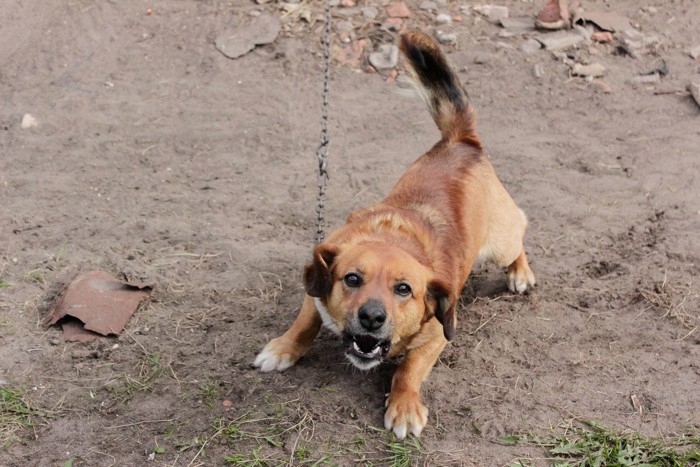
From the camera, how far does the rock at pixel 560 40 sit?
344 inches

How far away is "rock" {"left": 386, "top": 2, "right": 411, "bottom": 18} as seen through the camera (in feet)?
29.1

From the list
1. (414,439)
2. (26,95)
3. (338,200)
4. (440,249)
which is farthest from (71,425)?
(26,95)

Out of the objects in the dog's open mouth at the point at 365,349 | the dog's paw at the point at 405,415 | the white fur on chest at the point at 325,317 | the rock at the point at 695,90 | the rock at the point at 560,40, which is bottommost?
the rock at the point at 695,90

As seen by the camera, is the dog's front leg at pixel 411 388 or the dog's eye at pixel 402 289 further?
the dog's front leg at pixel 411 388

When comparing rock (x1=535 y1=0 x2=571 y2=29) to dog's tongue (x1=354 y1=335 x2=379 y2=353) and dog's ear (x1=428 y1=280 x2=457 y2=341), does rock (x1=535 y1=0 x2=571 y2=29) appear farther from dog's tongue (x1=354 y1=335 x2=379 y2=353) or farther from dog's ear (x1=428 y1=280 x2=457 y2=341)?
dog's tongue (x1=354 y1=335 x2=379 y2=353)

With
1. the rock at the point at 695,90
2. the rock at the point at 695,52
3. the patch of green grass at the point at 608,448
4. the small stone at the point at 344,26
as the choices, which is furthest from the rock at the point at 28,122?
the rock at the point at 695,52

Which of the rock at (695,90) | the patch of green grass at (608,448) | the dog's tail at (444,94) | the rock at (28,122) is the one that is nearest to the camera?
the patch of green grass at (608,448)

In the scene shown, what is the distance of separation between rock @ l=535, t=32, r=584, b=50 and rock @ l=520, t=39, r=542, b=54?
5 centimetres

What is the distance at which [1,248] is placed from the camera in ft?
18.7

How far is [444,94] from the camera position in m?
5.71

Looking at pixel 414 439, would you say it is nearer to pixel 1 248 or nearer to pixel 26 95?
pixel 1 248

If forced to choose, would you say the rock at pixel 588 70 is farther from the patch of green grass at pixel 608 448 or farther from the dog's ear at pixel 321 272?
the dog's ear at pixel 321 272

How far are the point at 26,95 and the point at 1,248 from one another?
2569 millimetres

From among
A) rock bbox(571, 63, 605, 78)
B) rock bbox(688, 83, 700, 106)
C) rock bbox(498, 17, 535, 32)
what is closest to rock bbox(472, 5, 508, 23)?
rock bbox(498, 17, 535, 32)
